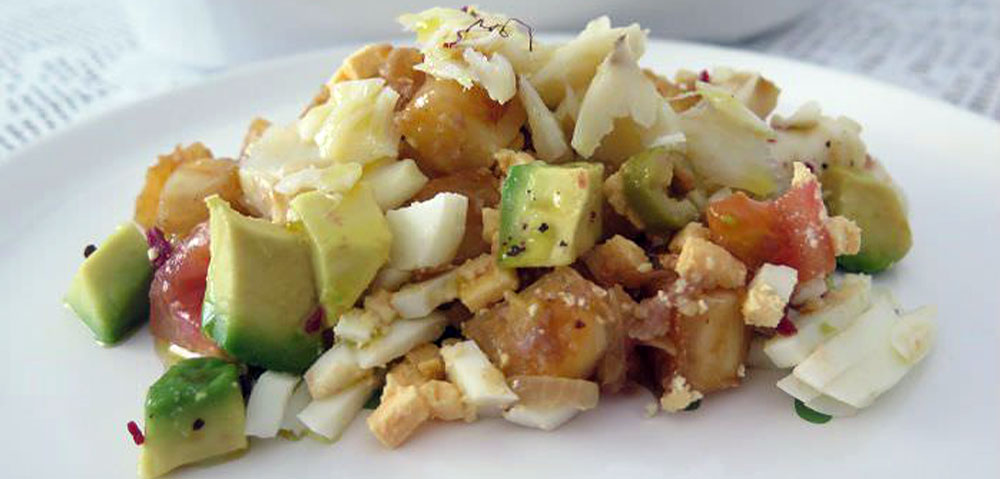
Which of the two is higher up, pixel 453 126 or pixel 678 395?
pixel 453 126

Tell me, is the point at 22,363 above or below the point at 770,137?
below

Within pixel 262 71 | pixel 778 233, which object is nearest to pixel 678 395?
pixel 778 233

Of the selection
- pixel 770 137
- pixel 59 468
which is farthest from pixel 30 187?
pixel 770 137

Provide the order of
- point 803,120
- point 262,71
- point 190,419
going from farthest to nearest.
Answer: point 262,71 → point 803,120 → point 190,419

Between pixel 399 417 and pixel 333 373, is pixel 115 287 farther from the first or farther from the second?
pixel 399 417

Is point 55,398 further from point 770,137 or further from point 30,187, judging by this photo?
point 770,137

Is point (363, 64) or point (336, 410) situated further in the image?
point (363, 64)
